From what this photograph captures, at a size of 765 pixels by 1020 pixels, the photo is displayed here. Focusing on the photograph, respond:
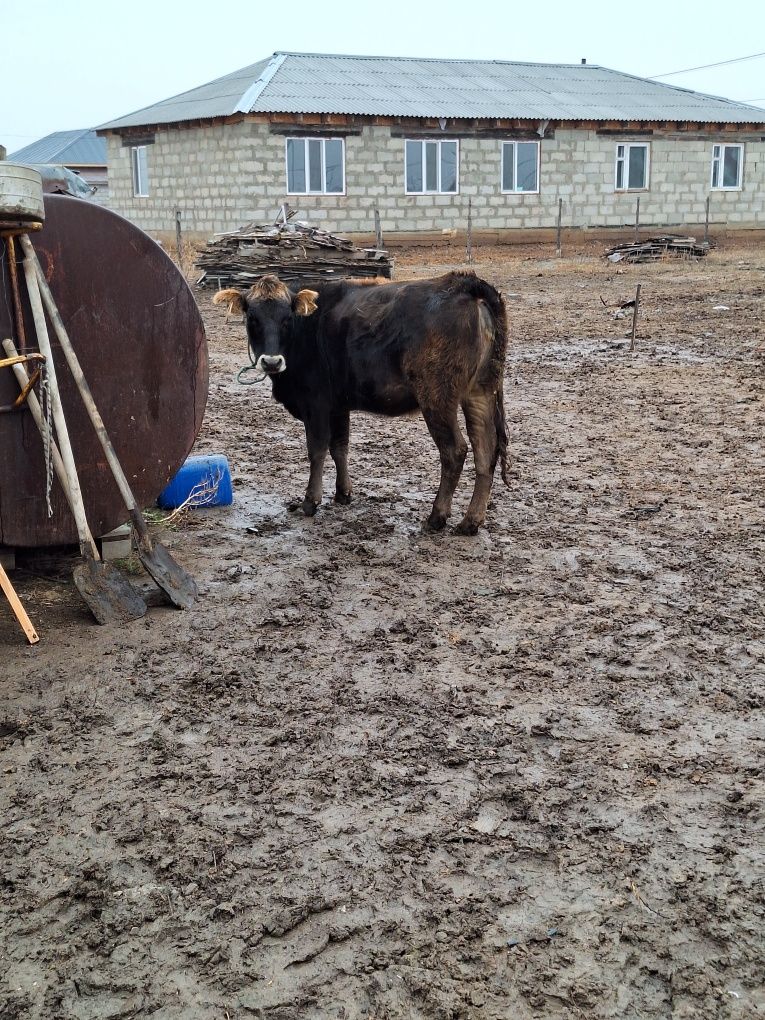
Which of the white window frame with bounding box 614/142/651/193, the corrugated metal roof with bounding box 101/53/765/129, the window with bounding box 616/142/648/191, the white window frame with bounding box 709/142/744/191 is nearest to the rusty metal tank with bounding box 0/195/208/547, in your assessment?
the corrugated metal roof with bounding box 101/53/765/129

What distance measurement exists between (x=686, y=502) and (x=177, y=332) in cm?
335

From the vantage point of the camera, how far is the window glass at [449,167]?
26.0 meters

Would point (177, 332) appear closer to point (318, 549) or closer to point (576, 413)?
point (318, 549)

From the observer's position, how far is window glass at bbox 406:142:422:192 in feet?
→ 83.9

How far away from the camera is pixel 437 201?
25812 millimetres

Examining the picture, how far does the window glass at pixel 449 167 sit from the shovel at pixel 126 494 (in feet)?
74.1

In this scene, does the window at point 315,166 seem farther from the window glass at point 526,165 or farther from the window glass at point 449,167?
the window glass at point 526,165

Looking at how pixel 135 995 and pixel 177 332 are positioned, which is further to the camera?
pixel 177 332

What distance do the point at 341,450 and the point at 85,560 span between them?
2.32 metres

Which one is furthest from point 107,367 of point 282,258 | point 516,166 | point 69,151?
point 69,151

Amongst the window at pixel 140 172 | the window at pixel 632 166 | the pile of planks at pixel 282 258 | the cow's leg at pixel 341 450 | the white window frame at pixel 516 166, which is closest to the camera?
the cow's leg at pixel 341 450

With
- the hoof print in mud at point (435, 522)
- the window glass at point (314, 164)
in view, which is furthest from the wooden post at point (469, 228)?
the hoof print in mud at point (435, 522)

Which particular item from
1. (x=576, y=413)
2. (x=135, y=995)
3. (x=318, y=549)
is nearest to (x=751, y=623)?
(x=318, y=549)

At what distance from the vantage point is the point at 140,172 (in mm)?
27656
